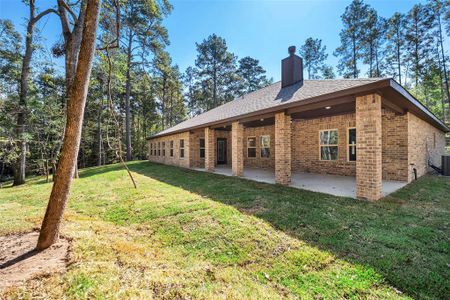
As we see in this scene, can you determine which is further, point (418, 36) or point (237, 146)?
point (418, 36)

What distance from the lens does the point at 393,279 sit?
2.21 m

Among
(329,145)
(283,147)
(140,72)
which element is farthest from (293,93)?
(140,72)

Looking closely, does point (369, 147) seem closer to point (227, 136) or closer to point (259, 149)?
point (259, 149)

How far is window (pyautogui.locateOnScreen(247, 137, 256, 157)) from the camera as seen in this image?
1252 centimetres

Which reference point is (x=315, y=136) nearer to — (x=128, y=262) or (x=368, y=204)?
(x=368, y=204)

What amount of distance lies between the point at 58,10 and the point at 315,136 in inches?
472

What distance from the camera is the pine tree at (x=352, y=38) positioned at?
19312mm

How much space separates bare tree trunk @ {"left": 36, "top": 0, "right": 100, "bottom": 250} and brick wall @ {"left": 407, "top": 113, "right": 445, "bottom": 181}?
31.2 feet

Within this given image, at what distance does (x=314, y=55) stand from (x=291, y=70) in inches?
762

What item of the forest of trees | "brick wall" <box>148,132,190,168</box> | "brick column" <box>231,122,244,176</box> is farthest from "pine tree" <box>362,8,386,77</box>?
"brick wall" <box>148,132,190,168</box>

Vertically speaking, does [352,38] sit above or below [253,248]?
above

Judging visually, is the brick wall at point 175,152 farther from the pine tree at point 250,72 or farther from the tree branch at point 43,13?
the pine tree at point 250,72

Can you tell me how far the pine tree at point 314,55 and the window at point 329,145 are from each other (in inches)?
762

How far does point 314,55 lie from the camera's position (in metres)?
25.1
